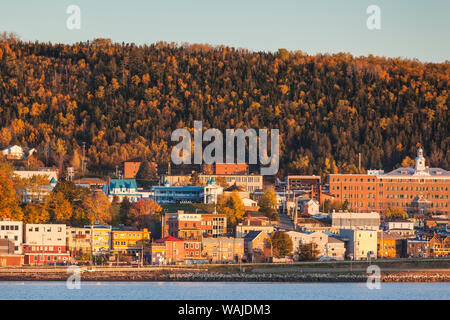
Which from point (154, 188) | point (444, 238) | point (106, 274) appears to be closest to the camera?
point (106, 274)

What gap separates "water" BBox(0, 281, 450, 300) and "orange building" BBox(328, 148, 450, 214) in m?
53.2

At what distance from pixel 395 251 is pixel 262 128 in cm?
7401

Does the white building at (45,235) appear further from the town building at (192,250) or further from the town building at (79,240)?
the town building at (192,250)

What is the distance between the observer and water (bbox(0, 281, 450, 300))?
78562mm

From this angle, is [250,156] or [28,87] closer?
[250,156]

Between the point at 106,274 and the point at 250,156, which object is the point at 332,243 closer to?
the point at 106,274

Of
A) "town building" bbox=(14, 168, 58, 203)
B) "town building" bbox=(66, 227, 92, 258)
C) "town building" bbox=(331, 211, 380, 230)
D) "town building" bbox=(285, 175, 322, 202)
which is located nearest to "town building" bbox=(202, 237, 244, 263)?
"town building" bbox=(66, 227, 92, 258)

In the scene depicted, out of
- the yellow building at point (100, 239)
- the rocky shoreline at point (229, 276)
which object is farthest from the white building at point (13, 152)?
the rocky shoreline at point (229, 276)

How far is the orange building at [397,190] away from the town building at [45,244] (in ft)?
161

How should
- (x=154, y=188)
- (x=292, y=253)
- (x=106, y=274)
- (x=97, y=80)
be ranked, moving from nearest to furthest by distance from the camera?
(x=106, y=274) < (x=292, y=253) < (x=154, y=188) < (x=97, y=80)

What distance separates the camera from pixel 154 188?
13750cm

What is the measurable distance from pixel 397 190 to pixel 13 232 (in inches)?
2366

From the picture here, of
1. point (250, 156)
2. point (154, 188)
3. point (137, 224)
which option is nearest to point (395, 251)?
point (137, 224)

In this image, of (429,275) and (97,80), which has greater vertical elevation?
(97,80)
